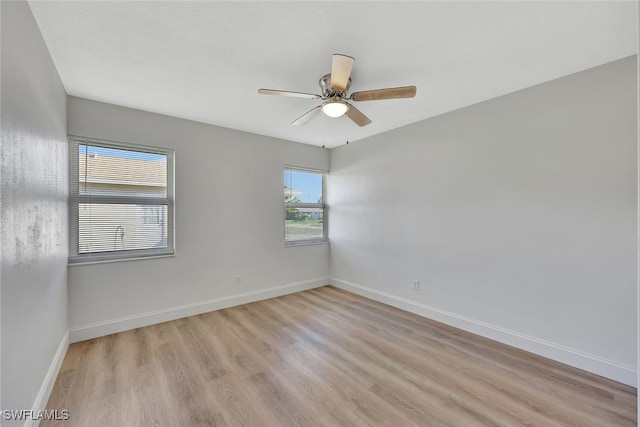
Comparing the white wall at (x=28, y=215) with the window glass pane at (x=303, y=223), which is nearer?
the white wall at (x=28, y=215)

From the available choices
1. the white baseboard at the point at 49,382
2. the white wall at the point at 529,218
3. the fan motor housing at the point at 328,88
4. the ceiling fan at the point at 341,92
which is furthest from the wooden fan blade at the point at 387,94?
the white baseboard at the point at 49,382

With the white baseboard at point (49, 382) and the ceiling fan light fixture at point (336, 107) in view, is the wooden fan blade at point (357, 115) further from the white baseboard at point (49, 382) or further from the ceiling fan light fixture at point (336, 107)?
the white baseboard at point (49, 382)

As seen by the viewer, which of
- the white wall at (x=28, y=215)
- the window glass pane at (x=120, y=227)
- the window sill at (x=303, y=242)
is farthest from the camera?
the window sill at (x=303, y=242)

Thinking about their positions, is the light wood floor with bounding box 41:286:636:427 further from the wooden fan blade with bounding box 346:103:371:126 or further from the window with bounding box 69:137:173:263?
the wooden fan blade with bounding box 346:103:371:126

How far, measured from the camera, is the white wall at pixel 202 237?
2.76 meters

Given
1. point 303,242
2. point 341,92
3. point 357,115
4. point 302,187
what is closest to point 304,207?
point 302,187

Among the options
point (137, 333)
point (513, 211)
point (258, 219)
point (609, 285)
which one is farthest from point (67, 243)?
point (609, 285)

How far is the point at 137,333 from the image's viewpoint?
9.32 feet

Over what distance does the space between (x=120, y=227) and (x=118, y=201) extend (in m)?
0.30

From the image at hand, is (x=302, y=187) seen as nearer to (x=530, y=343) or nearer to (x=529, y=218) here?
(x=529, y=218)

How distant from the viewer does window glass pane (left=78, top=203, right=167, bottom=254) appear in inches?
109

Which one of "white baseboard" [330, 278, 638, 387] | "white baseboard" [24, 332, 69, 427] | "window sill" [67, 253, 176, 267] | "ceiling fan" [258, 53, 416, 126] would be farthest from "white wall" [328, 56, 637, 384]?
"white baseboard" [24, 332, 69, 427]

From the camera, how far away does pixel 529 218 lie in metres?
2.49

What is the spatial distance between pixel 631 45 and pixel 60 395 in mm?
4784
